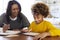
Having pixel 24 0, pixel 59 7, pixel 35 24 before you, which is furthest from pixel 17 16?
pixel 59 7

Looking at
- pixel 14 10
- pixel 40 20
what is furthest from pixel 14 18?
pixel 40 20

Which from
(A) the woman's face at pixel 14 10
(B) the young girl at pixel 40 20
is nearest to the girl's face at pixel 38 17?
(B) the young girl at pixel 40 20

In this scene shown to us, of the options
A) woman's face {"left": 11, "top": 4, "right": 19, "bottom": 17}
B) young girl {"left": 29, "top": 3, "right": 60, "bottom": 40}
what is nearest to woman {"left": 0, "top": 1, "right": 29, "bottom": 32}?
woman's face {"left": 11, "top": 4, "right": 19, "bottom": 17}

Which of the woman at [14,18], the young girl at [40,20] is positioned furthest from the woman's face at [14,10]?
the young girl at [40,20]

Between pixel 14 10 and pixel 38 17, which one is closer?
pixel 38 17

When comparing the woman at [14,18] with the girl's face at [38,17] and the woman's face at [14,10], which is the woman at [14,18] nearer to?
the woman's face at [14,10]

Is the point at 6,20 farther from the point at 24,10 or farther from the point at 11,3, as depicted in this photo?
the point at 24,10

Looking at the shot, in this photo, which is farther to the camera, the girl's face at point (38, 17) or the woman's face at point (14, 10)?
the woman's face at point (14, 10)

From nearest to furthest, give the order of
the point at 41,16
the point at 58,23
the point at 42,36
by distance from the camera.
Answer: the point at 42,36 → the point at 41,16 → the point at 58,23

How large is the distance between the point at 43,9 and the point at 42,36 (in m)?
0.44

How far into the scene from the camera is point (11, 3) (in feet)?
8.43

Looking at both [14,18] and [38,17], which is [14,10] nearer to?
[14,18]

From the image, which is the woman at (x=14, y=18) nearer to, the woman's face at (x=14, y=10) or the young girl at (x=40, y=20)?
the woman's face at (x=14, y=10)

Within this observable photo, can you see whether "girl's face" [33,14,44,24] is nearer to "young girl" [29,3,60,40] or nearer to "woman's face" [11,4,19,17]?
"young girl" [29,3,60,40]
